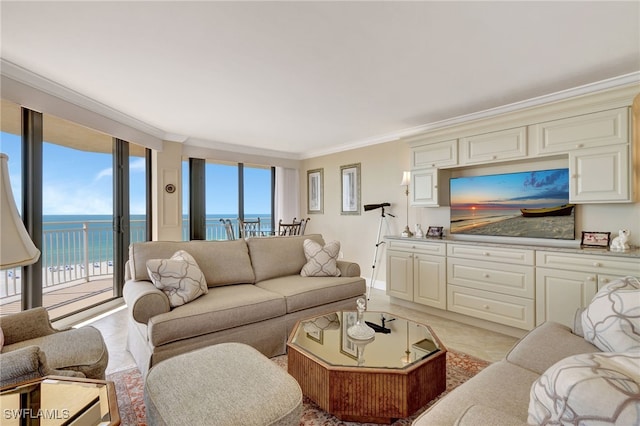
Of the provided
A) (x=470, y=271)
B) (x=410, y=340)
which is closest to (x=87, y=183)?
(x=410, y=340)

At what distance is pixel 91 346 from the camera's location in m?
1.69

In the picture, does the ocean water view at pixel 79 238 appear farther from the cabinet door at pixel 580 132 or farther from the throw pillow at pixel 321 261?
the cabinet door at pixel 580 132

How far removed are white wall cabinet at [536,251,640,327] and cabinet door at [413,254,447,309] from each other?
0.91 metres

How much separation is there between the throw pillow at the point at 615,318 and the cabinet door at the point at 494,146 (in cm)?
190

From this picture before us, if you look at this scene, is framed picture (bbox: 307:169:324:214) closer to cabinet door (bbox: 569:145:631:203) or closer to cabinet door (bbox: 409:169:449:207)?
cabinet door (bbox: 409:169:449:207)

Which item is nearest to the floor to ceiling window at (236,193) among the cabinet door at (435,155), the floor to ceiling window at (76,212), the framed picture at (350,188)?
the floor to ceiling window at (76,212)

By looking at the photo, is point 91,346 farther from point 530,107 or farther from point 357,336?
point 530,107

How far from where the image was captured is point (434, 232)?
13.0 ft

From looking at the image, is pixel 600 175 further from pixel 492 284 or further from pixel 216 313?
pixel 216 313

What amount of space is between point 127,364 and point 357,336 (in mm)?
1881

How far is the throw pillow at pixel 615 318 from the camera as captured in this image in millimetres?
1320

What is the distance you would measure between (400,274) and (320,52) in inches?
111

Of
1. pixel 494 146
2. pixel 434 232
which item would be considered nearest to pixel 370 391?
pixel 434 232

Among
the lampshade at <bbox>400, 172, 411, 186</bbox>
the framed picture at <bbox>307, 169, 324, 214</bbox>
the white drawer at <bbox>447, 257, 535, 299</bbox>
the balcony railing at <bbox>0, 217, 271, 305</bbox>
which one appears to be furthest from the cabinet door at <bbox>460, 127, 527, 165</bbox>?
the balcony railing at <bbox>0, 217, 271, 305</bbox>
